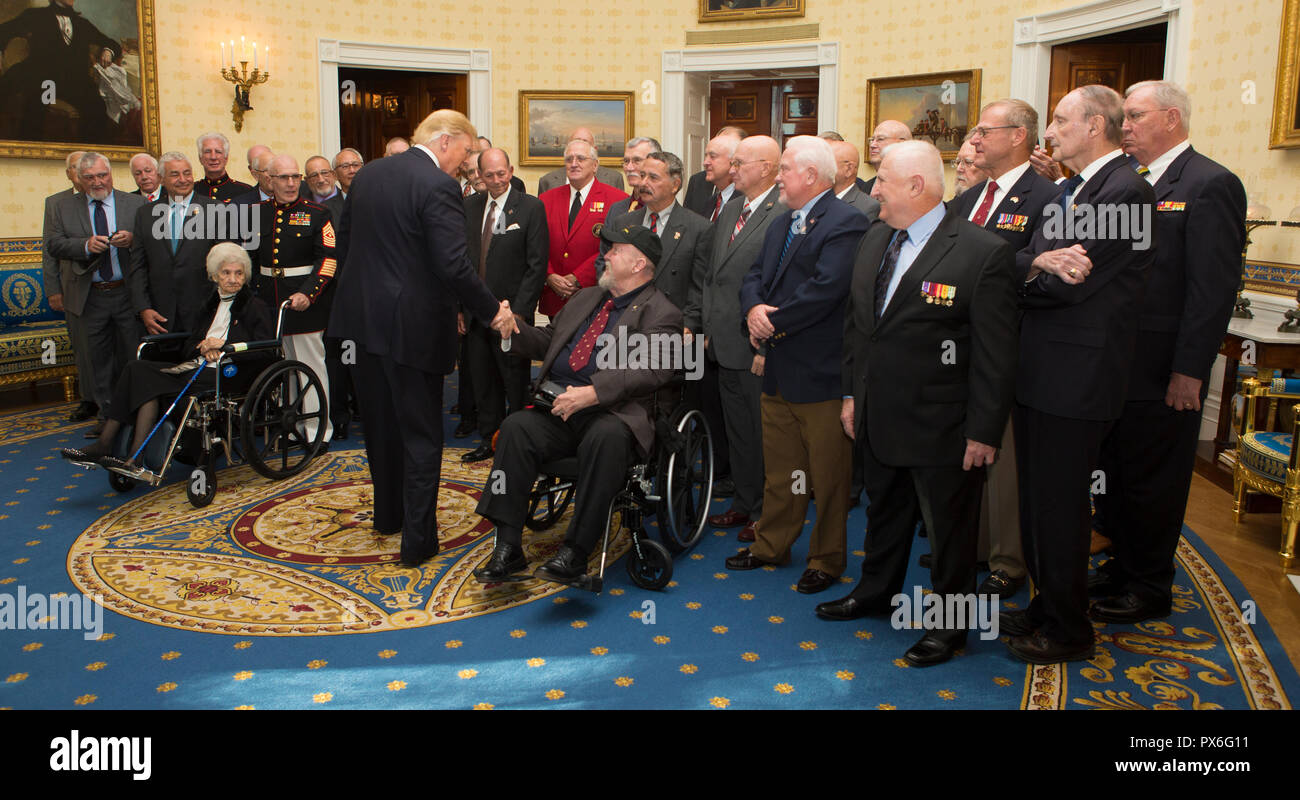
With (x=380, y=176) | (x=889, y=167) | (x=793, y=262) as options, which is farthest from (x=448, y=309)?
(x=889, y=167)

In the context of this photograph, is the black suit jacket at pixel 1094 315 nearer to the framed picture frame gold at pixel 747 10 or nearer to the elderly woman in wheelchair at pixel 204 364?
the elderly woman in wheelchair at pixel 204 364

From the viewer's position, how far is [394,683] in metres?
3.24

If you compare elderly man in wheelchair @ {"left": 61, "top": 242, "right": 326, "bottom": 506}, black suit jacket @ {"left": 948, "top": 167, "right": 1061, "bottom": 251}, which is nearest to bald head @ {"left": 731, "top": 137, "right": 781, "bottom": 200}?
black suit jacket @ {"left": 948, "top": 167, "right": 1061, "bottom": 251}

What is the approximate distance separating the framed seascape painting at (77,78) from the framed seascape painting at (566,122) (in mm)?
3752

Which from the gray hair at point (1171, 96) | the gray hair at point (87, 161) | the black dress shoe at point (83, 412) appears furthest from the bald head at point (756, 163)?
the black dress shoe at point (83, 412)

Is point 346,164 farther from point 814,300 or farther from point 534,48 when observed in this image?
point 814,300

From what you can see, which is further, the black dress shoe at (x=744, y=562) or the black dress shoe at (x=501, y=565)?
the black dress shoe at (x=744, y=562)

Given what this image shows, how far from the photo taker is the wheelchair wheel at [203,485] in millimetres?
5105

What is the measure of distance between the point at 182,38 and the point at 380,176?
667cm

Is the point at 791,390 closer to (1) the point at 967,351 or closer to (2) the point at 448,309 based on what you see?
(1) the point at 967,351

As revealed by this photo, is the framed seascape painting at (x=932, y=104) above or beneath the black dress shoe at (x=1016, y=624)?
above

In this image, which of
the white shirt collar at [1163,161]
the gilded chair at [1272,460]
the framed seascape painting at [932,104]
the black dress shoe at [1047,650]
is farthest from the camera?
the framed seascape painting at [932,104]

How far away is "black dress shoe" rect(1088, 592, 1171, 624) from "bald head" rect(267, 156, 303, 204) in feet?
17.2

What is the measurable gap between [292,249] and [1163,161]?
16.5 ft
